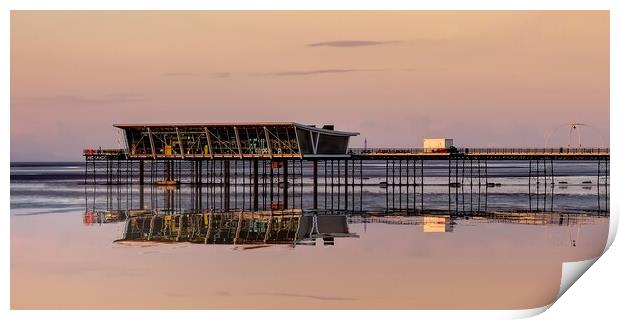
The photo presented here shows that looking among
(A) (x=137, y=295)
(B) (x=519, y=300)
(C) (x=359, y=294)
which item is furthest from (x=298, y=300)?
(B) (x=519, y=300)

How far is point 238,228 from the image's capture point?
1297 inches

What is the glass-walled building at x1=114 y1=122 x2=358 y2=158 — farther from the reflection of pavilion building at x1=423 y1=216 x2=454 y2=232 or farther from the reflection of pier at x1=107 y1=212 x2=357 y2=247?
the reflection of pavilion building at x1=423 y1=216 x2=454 y2=232

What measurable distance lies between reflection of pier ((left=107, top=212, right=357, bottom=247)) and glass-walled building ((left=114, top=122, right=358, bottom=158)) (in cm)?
1537

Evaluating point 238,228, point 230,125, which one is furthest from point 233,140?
point 238,228

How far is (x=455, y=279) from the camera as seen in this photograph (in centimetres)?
2284

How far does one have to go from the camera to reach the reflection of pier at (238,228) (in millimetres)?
29516

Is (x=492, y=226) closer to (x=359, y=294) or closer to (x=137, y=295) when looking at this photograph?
(x=359, y=294)

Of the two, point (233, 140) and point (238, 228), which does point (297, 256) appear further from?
point (233, 140)

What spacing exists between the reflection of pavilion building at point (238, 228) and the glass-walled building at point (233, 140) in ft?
52.3

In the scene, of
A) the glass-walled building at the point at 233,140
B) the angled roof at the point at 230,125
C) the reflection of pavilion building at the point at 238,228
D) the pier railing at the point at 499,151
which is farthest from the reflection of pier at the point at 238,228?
the pier railing at the point at 499,151

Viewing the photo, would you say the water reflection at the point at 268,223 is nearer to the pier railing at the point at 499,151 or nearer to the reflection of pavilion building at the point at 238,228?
the reflection of pavilion building at the point at 238,228

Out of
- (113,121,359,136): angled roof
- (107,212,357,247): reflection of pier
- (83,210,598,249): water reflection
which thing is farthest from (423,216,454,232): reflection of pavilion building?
(113,121,359,136): angled roof

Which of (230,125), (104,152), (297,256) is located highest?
(230,125)
